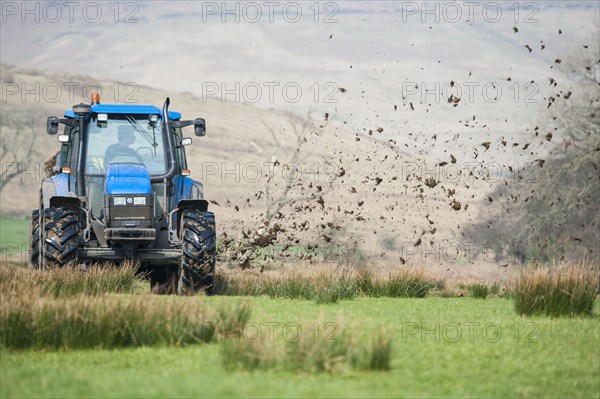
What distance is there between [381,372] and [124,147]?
8373mm

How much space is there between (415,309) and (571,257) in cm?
2638

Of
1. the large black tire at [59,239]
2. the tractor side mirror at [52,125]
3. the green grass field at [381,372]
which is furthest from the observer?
the tractor side mirror at [52,125]

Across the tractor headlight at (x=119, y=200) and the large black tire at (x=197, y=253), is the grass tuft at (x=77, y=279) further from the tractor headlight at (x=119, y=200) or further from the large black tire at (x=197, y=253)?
the tractor headlight at (x=119, y=200)

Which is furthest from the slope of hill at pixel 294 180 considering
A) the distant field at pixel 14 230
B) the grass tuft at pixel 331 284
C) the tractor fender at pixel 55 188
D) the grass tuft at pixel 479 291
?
the tractor fender at pixel 55 188

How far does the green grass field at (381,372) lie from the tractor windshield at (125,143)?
5154 mm

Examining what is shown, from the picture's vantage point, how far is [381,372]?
7.51 metres

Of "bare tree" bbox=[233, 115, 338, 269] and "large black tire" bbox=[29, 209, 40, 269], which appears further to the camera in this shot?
"bare tree" bbox=[233, 115, 338, 269]

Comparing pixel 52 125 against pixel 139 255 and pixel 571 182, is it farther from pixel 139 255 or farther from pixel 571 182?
pixel 571 182

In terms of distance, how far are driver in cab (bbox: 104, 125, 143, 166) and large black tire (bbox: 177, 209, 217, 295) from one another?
1373 millimetres

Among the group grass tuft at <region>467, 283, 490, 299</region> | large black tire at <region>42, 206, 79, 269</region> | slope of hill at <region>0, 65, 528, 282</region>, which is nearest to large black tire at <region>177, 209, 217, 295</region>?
large black tire at <region>42, 206, 79, 269</region>

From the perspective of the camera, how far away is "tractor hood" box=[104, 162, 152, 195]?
46.6 feet

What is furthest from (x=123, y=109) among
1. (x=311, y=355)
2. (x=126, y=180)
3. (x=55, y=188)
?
(x=311, y=355)

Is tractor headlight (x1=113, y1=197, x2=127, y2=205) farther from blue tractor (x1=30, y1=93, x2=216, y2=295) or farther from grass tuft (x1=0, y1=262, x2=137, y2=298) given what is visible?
grass tuft (x1=0, y1=262, x2=137, y2=298)

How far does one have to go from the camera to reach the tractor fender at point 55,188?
48.0ft
